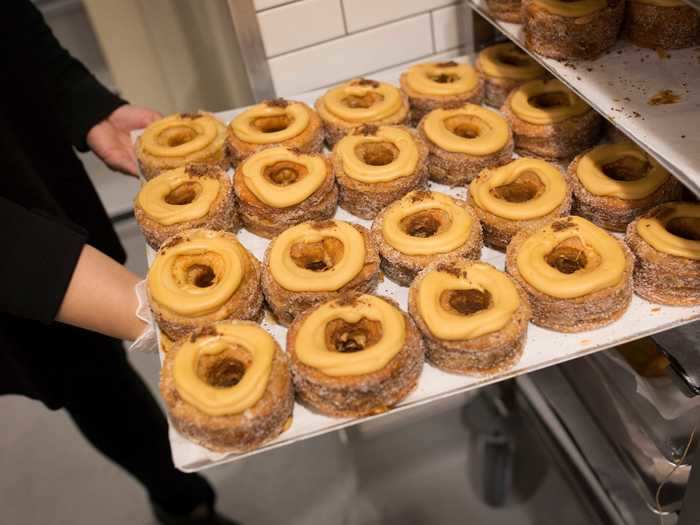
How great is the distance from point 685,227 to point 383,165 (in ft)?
2.01

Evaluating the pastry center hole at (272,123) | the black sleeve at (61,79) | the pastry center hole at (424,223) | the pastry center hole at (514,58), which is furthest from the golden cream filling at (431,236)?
the black sleeve at (61,79)

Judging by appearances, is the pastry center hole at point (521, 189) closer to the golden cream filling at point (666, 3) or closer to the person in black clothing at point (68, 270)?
the golden cream filling at point (666, 3)

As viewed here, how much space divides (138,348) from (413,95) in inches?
34.3

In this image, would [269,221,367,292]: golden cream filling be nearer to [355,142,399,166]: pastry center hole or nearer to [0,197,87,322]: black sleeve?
[355,142,399,166]: pastry center hole

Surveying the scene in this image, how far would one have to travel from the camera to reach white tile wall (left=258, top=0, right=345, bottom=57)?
5.68ft

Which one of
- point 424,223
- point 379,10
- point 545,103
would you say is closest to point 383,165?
point 424,223

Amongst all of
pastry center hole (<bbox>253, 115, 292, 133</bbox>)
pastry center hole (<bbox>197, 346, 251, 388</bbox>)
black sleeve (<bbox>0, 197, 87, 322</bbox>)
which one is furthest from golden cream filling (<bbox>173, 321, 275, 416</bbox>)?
pastry center hole (<bbox>253, 115, 292, 133</bbox>)

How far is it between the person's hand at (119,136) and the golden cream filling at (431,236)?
31.2 inches

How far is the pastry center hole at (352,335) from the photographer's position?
1186 mm

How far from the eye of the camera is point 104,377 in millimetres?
1821

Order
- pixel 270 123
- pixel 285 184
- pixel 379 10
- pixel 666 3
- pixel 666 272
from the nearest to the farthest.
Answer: pixel 666 272 < pixel 666 3 < pixel 285 184 < pixel 270 123 < pixel 379 10

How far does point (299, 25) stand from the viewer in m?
1.76

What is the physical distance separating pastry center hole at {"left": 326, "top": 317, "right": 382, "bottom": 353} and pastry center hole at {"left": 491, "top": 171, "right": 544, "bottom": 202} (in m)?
0.42

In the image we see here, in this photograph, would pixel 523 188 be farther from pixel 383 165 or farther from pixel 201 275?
pixel 201 275
